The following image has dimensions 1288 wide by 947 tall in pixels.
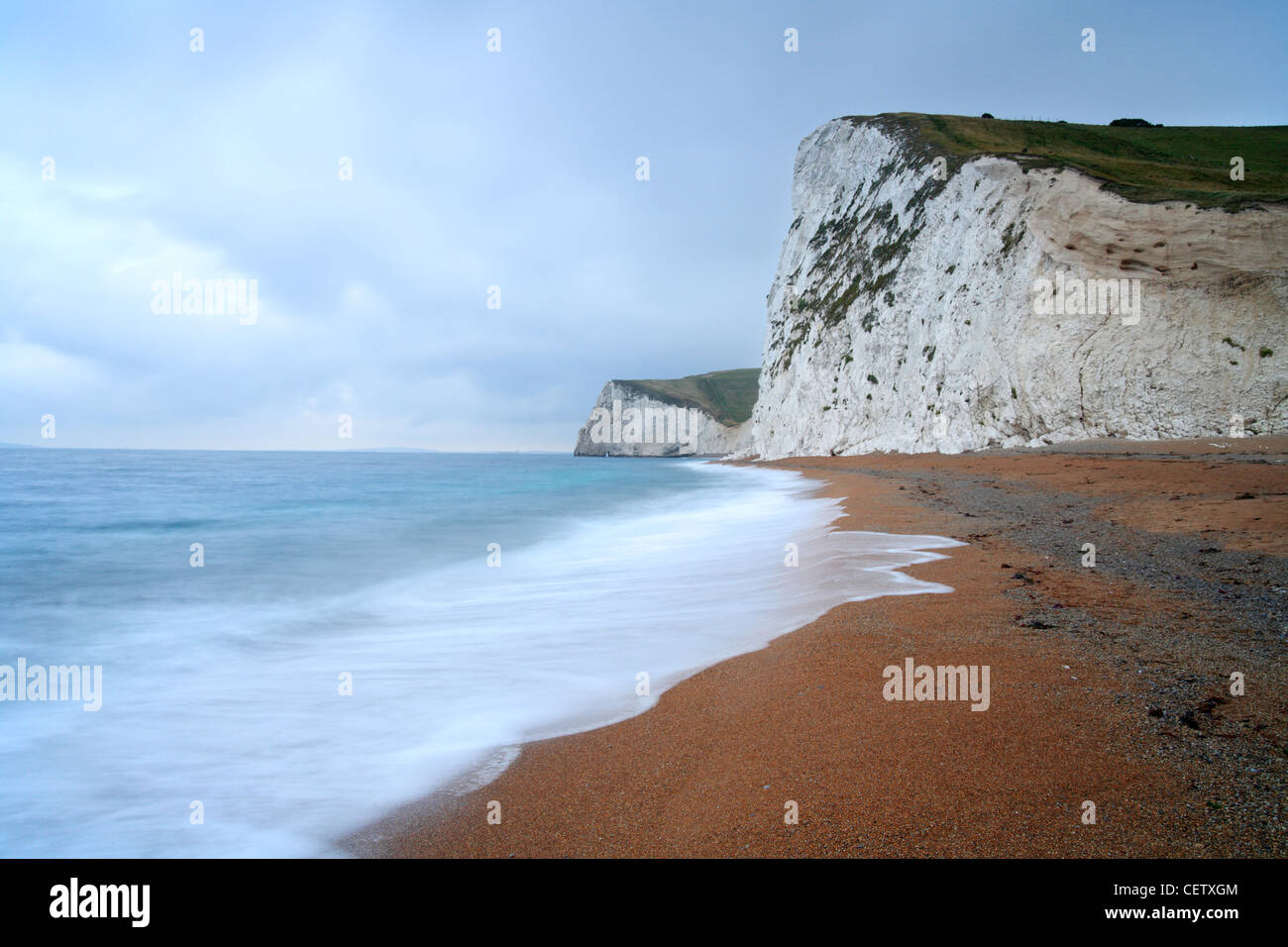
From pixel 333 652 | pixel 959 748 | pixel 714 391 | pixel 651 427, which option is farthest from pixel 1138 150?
pixel 714 391

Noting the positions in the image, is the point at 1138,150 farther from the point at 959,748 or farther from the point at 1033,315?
the point at 959,748

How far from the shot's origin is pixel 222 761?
4.00m

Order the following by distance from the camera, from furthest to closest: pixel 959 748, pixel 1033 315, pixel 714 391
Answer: pixel 714 391
pixel 1033 315
pixel 959 748

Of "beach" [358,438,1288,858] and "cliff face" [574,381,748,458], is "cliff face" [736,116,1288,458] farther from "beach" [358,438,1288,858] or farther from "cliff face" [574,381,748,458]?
"cliff face" [574,381,748,458]

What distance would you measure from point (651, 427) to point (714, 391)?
2383 cm

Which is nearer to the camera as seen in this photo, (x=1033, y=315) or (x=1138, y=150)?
(x=1033, y=315)

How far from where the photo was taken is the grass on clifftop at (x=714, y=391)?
378 ft

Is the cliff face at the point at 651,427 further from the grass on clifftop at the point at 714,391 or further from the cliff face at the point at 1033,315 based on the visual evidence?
the cliff face at the point at 1033,315

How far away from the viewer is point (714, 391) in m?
134

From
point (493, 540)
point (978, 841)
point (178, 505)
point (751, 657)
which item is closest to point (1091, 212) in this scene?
point (493, 540)

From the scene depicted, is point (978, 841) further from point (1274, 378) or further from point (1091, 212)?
point (1091, 212)

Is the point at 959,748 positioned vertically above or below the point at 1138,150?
below
